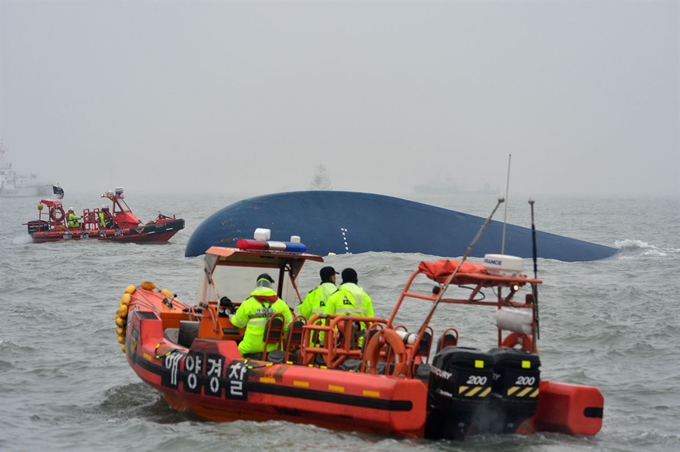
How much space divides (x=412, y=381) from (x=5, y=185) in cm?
15754

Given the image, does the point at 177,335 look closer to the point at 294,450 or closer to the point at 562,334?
the point at 294,450

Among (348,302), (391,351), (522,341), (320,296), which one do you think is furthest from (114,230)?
(522,341)

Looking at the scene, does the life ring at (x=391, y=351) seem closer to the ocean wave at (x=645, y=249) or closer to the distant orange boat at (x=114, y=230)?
the ocean wave at (x=645, y=249)

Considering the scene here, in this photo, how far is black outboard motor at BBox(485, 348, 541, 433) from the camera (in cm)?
887

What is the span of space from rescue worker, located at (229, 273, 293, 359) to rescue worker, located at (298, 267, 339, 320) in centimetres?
48

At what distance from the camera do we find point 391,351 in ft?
31.6

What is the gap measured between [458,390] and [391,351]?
42.7 inches

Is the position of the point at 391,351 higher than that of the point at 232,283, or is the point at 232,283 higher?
the point at 232,283

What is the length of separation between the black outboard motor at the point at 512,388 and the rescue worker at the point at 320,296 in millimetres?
2771

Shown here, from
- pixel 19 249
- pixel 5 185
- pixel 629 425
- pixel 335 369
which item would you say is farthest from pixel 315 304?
pixel 5 185

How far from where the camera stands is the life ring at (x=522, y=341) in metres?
9.56

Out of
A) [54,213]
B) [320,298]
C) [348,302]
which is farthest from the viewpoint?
[54,213]

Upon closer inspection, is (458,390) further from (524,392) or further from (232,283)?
(232,283)

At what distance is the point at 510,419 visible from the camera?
9.00 m
